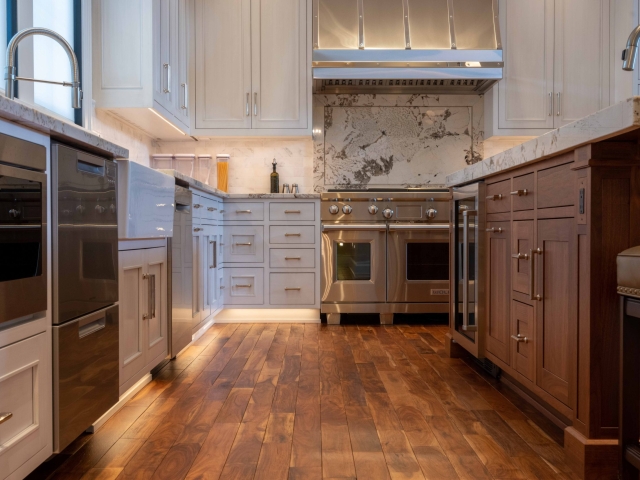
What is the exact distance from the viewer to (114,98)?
282 centimetres

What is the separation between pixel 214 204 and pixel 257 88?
104 cm

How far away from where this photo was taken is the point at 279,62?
3.75 m

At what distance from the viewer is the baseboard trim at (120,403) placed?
5.28 feet

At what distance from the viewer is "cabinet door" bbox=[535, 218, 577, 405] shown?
138cm

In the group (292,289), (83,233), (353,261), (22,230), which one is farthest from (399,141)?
(22,230)

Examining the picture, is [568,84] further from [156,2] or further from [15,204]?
[15,204]

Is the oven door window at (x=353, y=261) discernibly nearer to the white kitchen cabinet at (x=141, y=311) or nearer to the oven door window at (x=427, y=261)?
the oven door window at (x=427, y=261)

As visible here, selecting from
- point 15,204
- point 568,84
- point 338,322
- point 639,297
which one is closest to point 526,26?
point 568,84

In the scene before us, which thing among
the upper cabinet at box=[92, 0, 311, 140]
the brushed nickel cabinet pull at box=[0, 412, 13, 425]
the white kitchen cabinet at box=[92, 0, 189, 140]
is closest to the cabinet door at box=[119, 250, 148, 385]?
the brushed nickel cabinet pull at box=[0, 412, 13, 425]

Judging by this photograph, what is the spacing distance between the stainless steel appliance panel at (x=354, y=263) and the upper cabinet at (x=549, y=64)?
1.36 meters

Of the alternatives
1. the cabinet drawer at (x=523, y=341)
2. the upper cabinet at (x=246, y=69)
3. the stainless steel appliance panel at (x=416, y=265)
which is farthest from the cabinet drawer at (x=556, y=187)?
the upper cabinet at (x=246, y=69)

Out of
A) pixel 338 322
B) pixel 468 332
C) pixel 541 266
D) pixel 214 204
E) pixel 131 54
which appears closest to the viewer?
pixel 541 266

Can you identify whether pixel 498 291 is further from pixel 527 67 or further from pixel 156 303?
pixel 527 67

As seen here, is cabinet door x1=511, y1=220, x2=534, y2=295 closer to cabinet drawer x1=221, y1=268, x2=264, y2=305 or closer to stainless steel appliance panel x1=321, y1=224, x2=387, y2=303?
stainless steel appliance panel x1=321, y1=224, x2=387, y2=303
